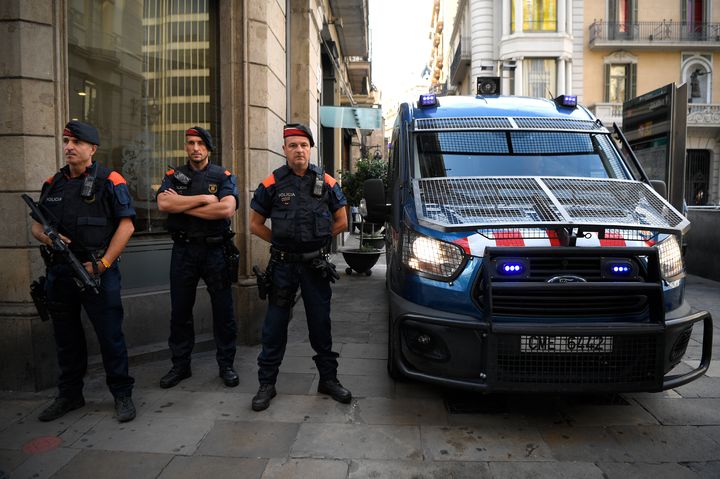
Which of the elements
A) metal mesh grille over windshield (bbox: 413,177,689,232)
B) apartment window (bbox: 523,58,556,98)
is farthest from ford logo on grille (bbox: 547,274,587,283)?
apartment window (bbox: 523,58,556,98)

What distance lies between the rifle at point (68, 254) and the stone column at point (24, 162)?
0.83 metres

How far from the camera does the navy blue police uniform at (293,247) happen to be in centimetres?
Answer: 397

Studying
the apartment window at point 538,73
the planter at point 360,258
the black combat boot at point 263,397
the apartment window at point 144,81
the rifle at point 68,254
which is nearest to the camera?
the rifle at point 68,254

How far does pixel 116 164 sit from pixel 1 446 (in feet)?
9.16

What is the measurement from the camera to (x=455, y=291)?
11.0 feet

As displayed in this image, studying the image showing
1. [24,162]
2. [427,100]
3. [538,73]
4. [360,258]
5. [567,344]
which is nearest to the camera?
[567,344]

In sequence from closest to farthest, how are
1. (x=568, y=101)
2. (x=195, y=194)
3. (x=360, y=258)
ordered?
(x=195, y=194)
(x=568, y=101)
(x=360, y=258)

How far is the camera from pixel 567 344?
10.5 ft

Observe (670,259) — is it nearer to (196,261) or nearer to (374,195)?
(374,195)

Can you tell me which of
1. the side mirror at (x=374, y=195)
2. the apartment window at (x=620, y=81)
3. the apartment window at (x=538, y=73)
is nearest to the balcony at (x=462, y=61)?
the apartment window at (x=538, y=73)

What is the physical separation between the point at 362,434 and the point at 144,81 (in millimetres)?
4236

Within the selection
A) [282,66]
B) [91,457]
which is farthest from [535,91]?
[91,457]

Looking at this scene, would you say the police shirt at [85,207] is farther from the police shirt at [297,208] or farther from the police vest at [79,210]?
the police shirt at [297,208]

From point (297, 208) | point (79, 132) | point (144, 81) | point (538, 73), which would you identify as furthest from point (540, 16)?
point (79, 132)
